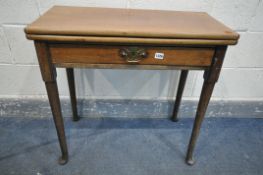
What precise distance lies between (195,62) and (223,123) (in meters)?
0.83

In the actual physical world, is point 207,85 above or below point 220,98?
above

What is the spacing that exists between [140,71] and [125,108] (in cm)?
27

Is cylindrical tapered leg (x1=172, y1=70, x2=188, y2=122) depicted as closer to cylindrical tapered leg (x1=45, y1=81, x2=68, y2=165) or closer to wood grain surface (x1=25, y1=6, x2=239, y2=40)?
wood grain surface (x1=25, y1=6, x2=239, y2=40)

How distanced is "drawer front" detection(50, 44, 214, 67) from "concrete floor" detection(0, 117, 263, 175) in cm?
59

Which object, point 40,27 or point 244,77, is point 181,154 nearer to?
point 244,77

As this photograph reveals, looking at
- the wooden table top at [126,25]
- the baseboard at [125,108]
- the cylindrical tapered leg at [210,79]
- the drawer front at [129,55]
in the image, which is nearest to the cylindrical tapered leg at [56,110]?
the drawer front at [129,55]

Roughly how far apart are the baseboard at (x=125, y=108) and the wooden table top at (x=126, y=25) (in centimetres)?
61

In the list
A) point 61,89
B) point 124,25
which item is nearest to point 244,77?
point 124,25

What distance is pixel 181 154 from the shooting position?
3.94 feet

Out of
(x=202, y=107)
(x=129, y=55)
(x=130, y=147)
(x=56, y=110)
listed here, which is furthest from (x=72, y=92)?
(x=202, y=107)

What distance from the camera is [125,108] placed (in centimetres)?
142

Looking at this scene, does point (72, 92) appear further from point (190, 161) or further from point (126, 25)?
point (190, 161)

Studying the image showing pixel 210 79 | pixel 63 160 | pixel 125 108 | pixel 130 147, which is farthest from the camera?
pixel 125 108

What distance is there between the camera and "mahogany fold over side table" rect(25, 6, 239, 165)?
72cm
